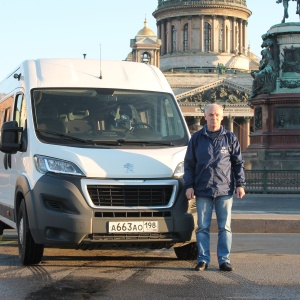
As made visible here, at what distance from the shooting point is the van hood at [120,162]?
8891 mm

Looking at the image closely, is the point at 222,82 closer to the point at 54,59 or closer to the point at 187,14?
the point at 187,14

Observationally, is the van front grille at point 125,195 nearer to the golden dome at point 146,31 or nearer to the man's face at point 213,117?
the man's face at point 213,117

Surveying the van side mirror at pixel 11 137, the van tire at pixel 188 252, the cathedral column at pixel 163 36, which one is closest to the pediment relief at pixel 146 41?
the cathedral column at pixel 163 36

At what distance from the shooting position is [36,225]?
29.3 ft

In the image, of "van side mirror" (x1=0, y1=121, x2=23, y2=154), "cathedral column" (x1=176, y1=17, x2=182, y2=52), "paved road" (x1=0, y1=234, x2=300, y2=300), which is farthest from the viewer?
"cathedral column" (x1=176, y1=17, x2=182, y2=52)

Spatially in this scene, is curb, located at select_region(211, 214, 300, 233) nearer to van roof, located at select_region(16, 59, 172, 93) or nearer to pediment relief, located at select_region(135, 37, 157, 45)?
van roof, located at select_region(16, 59, 172, 93)

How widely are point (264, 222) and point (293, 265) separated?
444 cm

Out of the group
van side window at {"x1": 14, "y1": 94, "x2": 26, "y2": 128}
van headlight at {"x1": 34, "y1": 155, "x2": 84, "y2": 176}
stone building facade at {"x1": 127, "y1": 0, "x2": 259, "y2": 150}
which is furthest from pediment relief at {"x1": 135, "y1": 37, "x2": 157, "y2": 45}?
van headlight at {"x1": 34, "y1": 155, "x2": 84, "y2": 176}

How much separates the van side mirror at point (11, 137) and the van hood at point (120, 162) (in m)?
0.56

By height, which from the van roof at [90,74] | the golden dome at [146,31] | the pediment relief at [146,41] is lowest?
the van roof at [90,74]

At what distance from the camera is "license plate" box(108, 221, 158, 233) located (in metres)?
8.84

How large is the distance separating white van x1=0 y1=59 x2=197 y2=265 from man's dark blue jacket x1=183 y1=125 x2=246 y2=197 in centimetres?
19

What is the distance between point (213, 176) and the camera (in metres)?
9.09

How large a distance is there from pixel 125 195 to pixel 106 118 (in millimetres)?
1042
